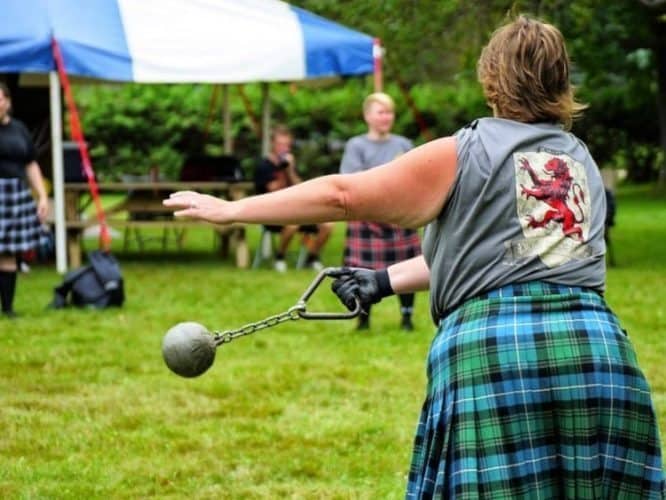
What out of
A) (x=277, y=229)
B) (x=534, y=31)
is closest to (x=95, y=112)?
(x=277, y=229)

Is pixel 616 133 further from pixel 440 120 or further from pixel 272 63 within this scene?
pixel 272 63

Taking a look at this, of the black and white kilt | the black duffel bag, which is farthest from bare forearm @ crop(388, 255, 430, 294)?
the black duffel bag

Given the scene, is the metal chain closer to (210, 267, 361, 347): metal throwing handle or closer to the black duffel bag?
(210, 267, 361, 347): metal throwing handle

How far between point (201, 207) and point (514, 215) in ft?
2.31

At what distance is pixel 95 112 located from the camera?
21.9 meters

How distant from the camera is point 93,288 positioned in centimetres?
981

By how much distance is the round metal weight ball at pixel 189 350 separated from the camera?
333 centimetres

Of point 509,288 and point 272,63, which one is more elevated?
point 272,63

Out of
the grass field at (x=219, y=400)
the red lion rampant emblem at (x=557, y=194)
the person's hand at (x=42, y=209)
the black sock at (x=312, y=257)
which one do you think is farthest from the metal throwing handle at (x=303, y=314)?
the black sock at (x=312, y=257)

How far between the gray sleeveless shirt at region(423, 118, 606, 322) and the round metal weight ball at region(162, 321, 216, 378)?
0.67 m

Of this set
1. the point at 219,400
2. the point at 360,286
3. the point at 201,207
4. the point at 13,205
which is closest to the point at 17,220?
the point at 13,205

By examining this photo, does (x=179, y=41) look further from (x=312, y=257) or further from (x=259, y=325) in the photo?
(x=259, y=325)

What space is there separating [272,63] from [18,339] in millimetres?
4727

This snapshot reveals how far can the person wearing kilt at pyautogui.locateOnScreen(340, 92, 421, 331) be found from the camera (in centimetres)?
877
